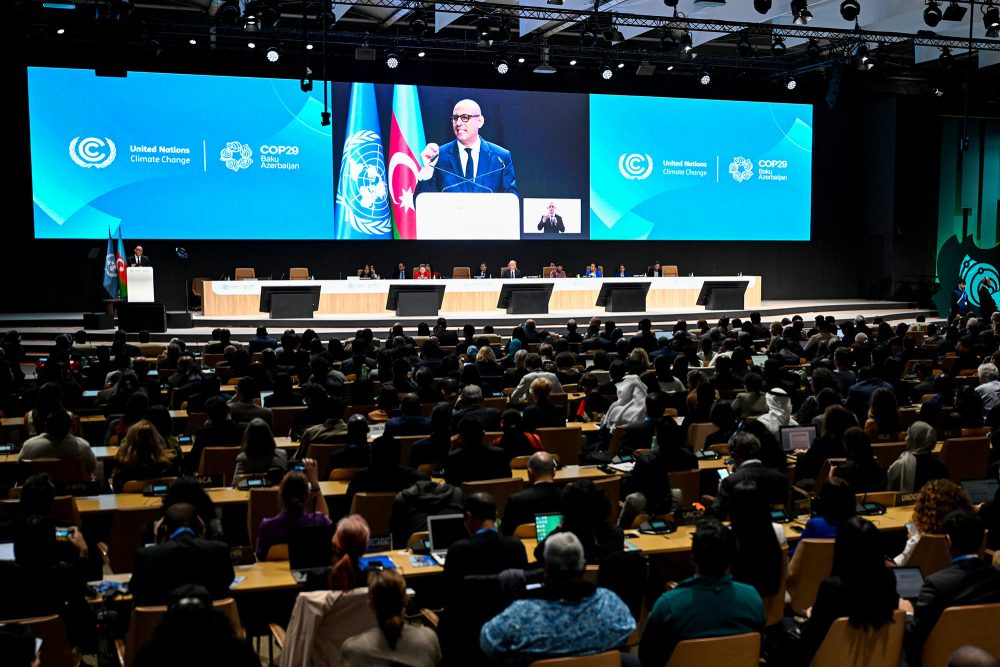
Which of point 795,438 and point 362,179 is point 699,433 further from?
point 362,179

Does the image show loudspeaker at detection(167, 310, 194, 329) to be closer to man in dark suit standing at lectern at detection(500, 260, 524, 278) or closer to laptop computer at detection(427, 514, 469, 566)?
A: man in dark suit standing at lectern at detection(500, 260, 524, 278)

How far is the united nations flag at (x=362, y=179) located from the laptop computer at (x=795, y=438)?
14286 mm

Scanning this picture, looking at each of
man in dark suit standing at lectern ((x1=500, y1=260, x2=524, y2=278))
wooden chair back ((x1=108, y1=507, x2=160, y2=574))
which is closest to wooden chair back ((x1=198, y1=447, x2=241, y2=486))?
wooden chair back ((x1=108, y1=507, x2=160, y2=574))

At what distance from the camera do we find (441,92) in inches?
829

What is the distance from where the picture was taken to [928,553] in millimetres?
4793

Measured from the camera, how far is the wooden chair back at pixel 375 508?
18.9 ft

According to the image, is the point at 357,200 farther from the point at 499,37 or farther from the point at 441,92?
the point at 499,37

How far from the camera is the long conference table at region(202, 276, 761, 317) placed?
18375 mm

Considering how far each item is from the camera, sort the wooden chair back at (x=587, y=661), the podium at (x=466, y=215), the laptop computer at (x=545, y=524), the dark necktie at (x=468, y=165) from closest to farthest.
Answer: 1. the wooden chair back at (x=587, y=661)
2. the laptop computer at (x=545, y=524)
3. the podium at (x=466, y=215)
4. the dark necktie at (x=468, y=165)

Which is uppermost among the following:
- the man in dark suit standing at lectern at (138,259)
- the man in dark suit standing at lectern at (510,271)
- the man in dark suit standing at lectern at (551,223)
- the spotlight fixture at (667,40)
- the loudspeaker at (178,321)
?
the spotlight fixture at (667,40)

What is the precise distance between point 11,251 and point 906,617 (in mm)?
19921

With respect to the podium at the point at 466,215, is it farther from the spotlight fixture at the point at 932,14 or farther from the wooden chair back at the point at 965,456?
the wooden chair back at the point at 965,456

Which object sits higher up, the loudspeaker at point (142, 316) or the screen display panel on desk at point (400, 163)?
the screen display panel on desk at point (400, 163)

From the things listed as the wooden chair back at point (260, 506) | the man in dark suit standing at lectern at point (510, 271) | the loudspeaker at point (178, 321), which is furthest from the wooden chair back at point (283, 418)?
the man in dark suit standing at lectern at point (510, 271)
